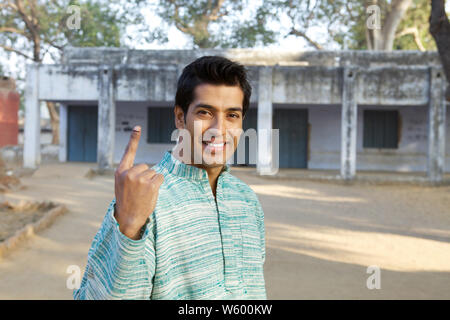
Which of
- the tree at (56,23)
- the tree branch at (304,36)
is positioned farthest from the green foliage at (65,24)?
the tree branch at (304,36)

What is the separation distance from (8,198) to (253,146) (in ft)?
30.4

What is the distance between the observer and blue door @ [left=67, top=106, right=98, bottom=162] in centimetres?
1716

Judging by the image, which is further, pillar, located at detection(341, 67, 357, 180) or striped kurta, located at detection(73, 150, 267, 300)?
pillar, located at detection(341, 67, 357, 180)

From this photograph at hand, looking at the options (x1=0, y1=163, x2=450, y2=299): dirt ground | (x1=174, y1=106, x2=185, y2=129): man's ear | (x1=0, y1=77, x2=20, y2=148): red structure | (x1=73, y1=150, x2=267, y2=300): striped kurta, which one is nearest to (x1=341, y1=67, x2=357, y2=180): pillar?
(x1=0, y1=163, x2=450, y2=299): dirt ground

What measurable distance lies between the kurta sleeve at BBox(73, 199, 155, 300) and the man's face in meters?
0.29

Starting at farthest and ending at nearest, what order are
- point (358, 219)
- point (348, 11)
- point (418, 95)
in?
point (348, 11)
point (418, 95)
point (358, 219)

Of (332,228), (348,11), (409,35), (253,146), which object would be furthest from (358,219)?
(409,35)

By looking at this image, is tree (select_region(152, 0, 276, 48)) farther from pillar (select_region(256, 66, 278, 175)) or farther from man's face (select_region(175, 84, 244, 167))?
man's face (select_region(175, 84, 244, 167))

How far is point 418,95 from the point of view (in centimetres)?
1354

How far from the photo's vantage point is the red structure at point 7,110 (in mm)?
18594

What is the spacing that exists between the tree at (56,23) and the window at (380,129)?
1181 centimetres

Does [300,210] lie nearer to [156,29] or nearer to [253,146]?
[253,146]

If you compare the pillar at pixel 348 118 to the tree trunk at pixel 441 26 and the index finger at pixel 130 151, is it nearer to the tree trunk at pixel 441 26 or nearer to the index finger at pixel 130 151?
the tree trunk at pixel 441 26

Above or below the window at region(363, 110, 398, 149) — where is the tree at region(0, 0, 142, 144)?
above
